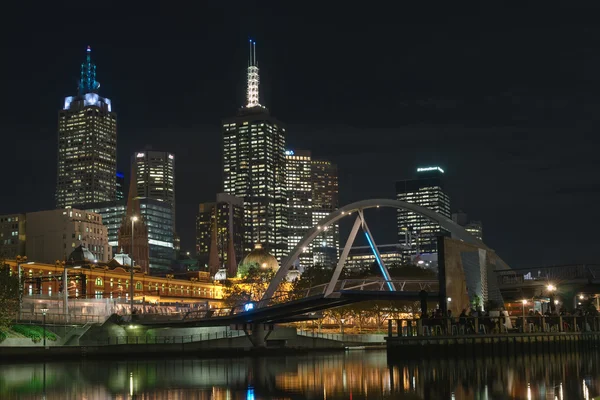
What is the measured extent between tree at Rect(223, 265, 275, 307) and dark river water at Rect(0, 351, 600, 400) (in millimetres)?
103636

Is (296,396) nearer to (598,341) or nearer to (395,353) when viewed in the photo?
(395,353)

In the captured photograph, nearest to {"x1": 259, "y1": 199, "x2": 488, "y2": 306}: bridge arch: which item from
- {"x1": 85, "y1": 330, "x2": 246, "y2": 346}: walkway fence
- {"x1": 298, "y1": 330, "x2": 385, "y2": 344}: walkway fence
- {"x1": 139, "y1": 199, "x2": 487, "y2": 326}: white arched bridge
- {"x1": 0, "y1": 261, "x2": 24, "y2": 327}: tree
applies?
{"x1": 139, "y1": 199, "x2": 487, "y2": 326}: white arched bridge

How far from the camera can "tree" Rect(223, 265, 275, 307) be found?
17662 centimetres

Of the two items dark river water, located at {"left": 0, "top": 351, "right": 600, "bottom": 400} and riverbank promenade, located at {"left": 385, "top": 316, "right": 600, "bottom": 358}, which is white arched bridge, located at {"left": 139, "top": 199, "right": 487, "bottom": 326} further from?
dark river water, located at {"left": 0, "top": 351, "right": 600, "bottom": 400}

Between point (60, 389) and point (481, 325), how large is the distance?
1546 inches

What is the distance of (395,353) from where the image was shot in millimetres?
71938

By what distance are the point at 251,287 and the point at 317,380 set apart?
132599 millimetres

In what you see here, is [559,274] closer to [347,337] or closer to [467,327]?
[467,327]

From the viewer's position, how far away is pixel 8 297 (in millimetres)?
92875

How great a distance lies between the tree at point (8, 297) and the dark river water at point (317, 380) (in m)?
15.8

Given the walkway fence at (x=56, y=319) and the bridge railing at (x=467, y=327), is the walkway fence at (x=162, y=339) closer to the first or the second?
the walkway fence at (x=56, y=319)

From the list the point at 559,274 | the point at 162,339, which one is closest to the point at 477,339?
the point at 559,274

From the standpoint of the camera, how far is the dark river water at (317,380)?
4225 centimetres

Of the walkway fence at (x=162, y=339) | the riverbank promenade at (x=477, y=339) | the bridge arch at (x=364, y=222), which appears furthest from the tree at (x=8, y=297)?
the riverbank promenade at (x=477, y=339)
